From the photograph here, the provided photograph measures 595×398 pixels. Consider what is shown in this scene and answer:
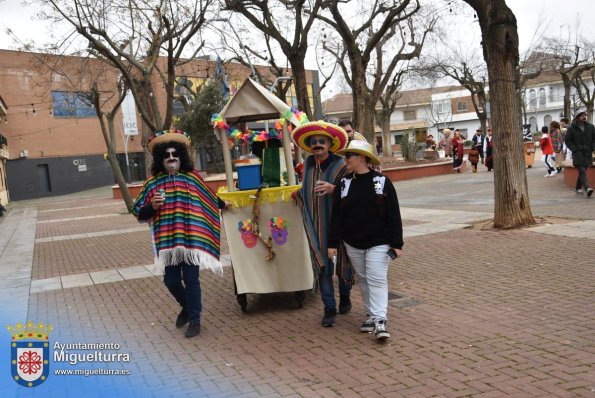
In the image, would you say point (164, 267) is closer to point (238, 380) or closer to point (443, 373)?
point (238, 380)

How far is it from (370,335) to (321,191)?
4.32 ft

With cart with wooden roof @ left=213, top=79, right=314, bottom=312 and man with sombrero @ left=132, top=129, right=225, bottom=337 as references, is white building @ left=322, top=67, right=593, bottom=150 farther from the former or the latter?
man with sombrero @ left=132, top=129, right=225, bottom=337

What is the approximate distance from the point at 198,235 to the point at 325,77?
93.8 ft

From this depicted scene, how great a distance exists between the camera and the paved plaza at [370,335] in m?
3.94

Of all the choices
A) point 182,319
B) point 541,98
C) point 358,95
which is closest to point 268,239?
point 182,319

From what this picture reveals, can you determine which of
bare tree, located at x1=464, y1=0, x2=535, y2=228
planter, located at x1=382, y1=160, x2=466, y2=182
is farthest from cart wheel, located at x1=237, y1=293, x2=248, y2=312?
planter, located at x1=382, y1=160, x2=466, y2=182

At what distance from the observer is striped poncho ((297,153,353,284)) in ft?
17.4

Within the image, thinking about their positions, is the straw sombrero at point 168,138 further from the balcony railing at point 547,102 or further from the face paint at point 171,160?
the balcony railing at point 547,102

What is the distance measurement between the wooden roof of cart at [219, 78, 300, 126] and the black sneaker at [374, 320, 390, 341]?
7.40ft

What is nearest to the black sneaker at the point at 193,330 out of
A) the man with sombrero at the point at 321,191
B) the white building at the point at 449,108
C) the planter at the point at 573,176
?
the man with sombrero at the point at 321,191

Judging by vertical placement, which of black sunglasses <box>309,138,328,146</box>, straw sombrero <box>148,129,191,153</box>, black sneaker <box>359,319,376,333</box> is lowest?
black sneaker <box>359,319,376,333</box>

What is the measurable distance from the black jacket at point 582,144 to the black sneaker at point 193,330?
1002 centimetres

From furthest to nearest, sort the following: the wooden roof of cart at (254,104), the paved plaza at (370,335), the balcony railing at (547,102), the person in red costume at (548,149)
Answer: the balcony railing at (547,102)
the person in red costume at (548,149)
the wooden roof of cart at (254,104)
the paved plaza at (370,335)

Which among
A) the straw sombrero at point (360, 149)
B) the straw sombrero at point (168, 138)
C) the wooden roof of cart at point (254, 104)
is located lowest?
the straw sombrero at point (360, 149)
